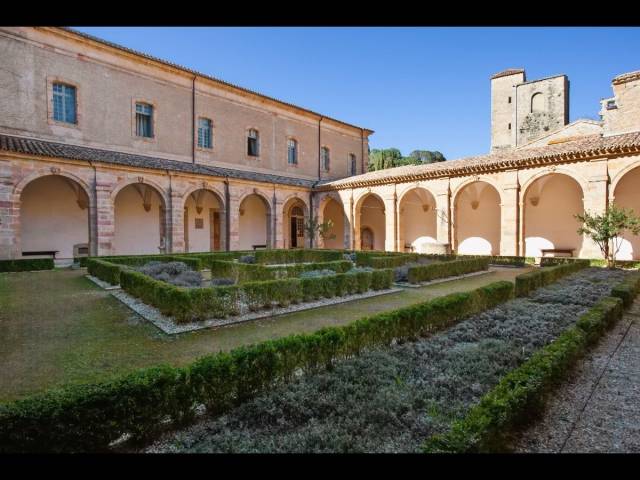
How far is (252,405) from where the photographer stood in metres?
3.38

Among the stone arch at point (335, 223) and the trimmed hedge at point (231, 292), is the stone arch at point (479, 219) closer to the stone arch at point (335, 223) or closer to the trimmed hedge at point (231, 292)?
the stone arch at point (335, 223)

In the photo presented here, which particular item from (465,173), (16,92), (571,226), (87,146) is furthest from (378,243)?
(16,92)

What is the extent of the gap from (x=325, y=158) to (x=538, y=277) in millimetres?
21741

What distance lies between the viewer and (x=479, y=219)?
21.8 metres

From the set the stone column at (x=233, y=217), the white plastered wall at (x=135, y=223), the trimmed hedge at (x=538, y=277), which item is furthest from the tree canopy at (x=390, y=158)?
the trimmed hedge at (x=538, y=277)

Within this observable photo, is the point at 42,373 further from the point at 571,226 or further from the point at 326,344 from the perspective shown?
the point at 571,226

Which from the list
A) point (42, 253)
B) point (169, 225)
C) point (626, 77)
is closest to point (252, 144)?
point (169, 225)

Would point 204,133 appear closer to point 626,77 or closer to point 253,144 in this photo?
point 253,144

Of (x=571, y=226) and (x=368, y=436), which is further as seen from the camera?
(x=571, y=226)

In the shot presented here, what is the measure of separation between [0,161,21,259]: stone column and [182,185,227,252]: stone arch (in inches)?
314

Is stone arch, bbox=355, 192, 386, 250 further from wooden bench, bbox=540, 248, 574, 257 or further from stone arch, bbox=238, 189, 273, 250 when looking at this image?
wooden bench, bbox=540, 248, 574, 257

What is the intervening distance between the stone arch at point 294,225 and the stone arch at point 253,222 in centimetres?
183

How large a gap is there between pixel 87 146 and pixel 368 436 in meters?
19.4

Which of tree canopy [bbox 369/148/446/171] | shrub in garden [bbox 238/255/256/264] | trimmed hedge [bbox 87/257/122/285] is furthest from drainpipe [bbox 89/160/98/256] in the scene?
tree canopy [bbox 369/148/446/171]
